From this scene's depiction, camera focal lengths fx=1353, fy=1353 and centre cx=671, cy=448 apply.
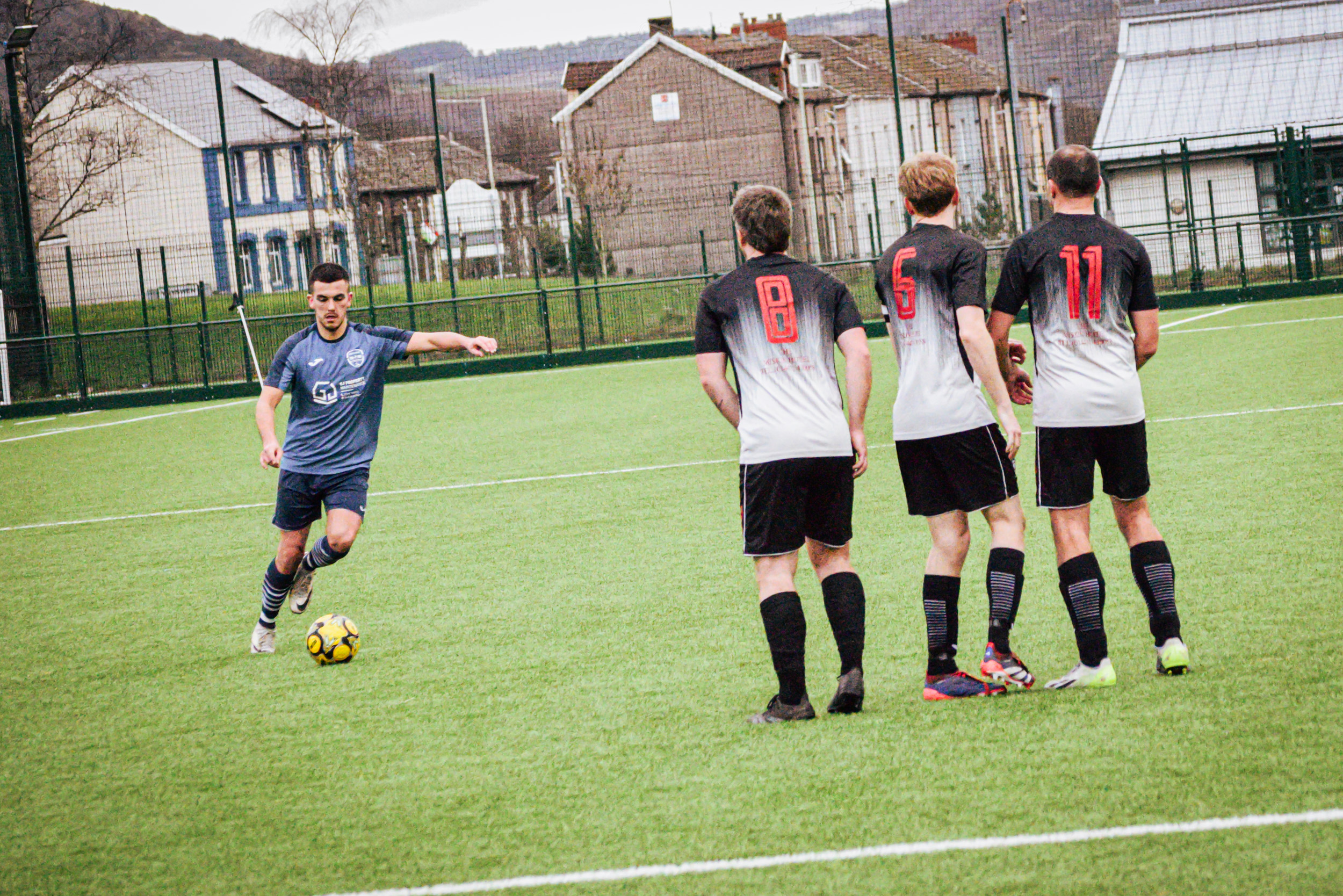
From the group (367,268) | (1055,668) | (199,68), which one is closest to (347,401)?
(1055,668)

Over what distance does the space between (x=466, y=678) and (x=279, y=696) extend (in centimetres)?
77

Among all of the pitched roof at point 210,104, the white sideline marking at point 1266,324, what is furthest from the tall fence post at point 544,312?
the white sideline marking at point 1266,324

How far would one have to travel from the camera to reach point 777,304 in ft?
14.9

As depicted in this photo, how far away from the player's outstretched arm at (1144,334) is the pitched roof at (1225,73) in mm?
30457

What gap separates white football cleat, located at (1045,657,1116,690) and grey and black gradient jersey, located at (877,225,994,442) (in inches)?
36.0

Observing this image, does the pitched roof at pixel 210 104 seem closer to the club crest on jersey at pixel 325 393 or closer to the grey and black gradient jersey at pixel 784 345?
the club crest on jersey at pixel 325 393

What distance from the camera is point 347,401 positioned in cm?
664

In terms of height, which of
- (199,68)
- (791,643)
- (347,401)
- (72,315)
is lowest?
(791,643)

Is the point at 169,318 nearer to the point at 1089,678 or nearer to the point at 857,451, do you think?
the point at 857,451

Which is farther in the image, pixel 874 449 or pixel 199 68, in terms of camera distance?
pixel 199 68

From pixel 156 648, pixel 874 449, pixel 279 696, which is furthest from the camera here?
pixel 874 449

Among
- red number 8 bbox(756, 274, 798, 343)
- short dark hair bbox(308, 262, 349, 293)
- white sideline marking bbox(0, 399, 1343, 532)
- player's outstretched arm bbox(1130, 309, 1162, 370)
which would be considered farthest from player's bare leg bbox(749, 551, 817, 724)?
white sideline marking bbox(0, 399, 1343, 532)

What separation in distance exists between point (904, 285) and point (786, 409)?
633 millimetres

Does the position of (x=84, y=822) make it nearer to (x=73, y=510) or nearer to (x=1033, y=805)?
(x=1033, y=805)
